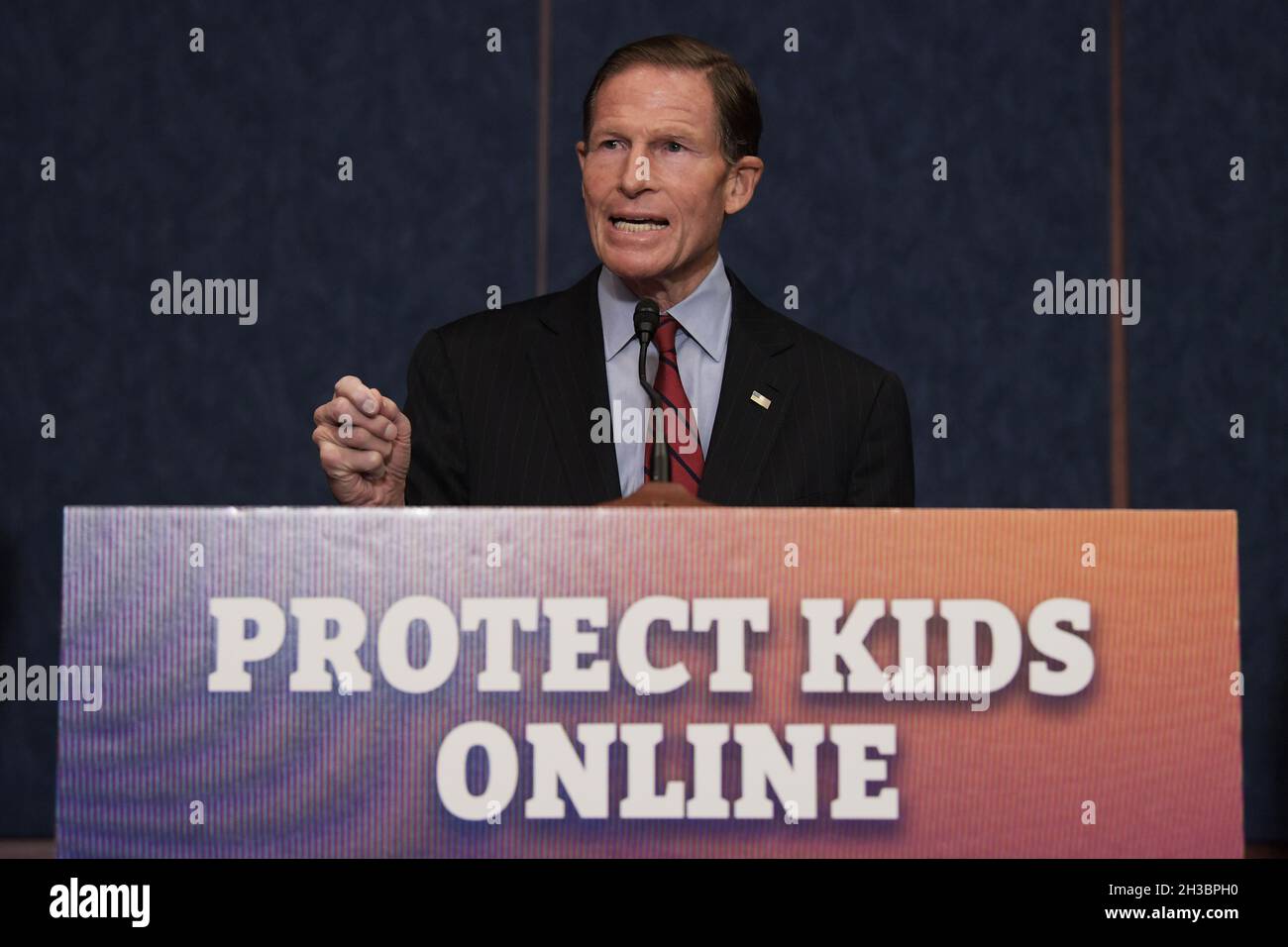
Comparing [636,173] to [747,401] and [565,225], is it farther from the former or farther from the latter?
[565,225]

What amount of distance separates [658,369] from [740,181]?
339mm

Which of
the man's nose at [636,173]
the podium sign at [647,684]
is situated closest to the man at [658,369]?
the man's nose at [636,173]

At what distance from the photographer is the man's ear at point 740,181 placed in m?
1.83

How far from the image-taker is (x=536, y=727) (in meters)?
0.93

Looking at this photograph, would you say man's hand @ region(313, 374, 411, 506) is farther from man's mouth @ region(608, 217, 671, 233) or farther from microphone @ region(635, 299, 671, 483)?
man's mouth @ region(608, 217, 671, 233)

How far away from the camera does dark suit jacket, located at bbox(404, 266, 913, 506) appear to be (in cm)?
158

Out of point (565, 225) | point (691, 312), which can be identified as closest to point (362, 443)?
point (691, 312)

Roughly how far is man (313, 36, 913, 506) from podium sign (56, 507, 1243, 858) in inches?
23.6

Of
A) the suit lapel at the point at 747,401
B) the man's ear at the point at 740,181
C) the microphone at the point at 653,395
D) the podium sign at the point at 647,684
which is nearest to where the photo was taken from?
the podium sign at the point at 647,684

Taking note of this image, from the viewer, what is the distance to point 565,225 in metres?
3.18

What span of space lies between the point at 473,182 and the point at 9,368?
117cm

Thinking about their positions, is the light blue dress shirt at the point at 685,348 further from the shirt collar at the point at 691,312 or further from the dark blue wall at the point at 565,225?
the dark blue wall at the point at 565,225

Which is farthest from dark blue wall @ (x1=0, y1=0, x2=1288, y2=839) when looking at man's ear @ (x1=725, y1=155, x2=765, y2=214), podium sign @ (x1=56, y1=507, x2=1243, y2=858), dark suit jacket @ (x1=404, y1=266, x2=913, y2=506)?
podium sign @ (x1=56, y1=507, x2=1243, y2=858)
